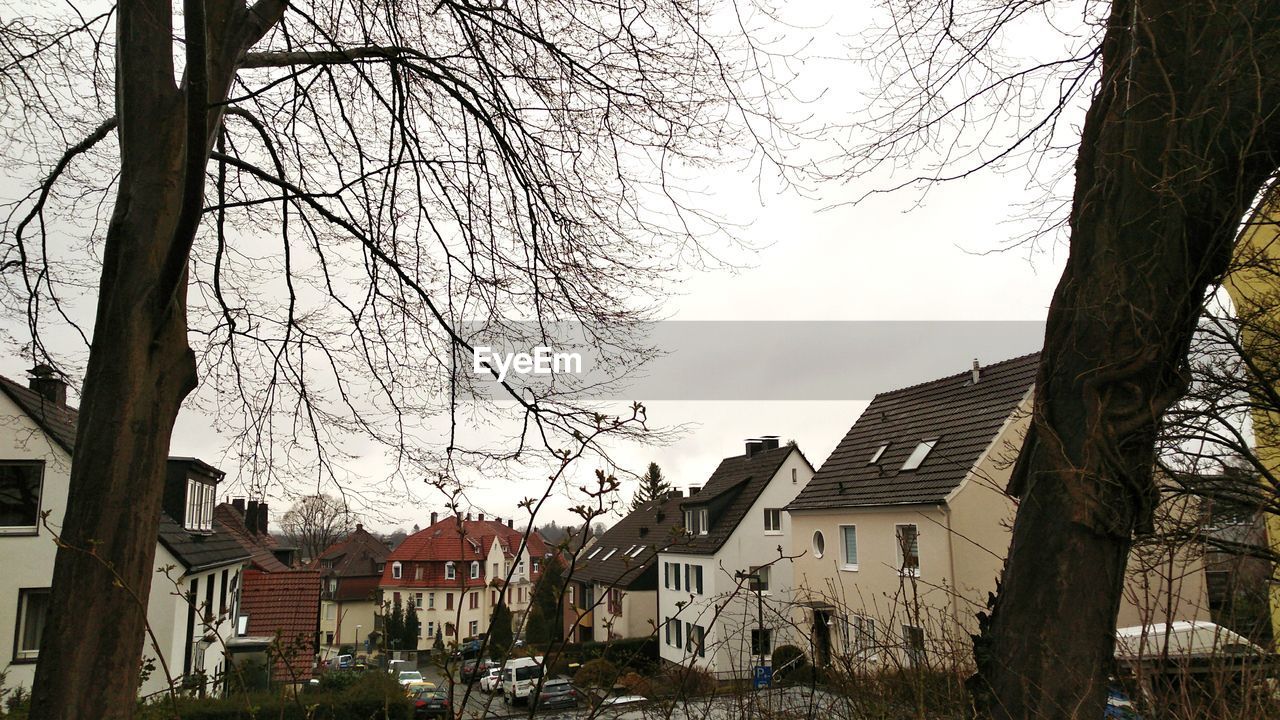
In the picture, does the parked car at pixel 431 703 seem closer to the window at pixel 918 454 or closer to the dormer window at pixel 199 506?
the window at pixel 918 454

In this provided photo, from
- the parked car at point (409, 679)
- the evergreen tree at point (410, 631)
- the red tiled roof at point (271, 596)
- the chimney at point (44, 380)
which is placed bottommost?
the red tiled roof at point (271, 596)

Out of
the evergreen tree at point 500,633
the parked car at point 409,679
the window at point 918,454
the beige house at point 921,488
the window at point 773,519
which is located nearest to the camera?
the evergreen tree at point 500,633

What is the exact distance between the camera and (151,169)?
3.83 meters

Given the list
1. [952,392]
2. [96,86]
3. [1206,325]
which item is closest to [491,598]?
[96,86]

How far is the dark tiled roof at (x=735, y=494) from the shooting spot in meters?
29.1

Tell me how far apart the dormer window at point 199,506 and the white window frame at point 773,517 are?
17.5m

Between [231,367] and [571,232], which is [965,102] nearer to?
[571,232]

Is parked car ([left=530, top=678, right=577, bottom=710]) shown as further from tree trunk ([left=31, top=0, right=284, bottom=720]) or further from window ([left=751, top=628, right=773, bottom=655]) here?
tree trunk ([left=31, top=0, right=284, bottom=720])

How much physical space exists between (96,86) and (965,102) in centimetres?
543

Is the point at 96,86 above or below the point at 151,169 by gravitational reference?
above

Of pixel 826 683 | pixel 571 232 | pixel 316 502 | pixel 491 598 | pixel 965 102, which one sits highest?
pixel 965 102

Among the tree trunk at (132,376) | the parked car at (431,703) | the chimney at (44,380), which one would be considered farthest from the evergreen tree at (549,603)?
the chimney at (44,380)

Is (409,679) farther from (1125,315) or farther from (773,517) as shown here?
(773,517)

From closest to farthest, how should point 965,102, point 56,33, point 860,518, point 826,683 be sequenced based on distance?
point 826,683, point 965,102, point 56,33, point 860,518
